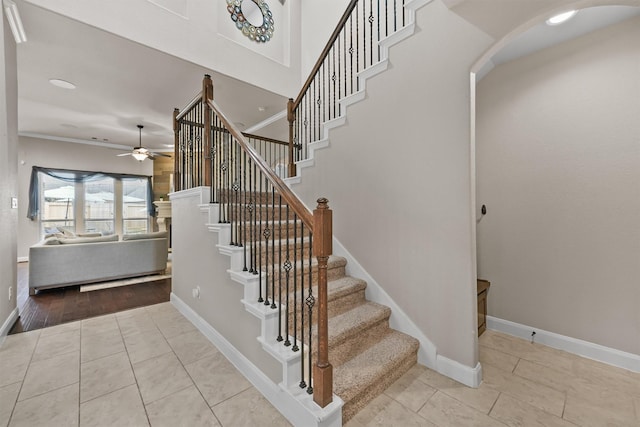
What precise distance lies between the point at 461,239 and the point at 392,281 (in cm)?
71

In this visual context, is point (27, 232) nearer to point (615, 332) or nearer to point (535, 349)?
point (535, 349)

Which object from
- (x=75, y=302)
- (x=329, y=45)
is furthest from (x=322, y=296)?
(x=75, y=302)

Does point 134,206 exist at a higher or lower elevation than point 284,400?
higher

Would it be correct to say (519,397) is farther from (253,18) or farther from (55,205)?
(55,205)

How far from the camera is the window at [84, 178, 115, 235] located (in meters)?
7.45

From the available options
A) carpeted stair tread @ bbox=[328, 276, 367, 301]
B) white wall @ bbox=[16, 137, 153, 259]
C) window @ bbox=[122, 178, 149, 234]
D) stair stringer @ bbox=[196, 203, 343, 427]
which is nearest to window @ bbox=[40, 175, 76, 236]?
white wall @ bbox=[16, 137, 153, 259]

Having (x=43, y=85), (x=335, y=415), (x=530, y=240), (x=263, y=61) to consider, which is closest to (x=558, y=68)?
(x=530, y=240)

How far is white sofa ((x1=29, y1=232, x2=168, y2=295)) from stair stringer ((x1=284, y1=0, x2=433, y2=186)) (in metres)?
3.40

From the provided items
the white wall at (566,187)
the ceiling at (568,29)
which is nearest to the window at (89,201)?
the white wall at (566,187)

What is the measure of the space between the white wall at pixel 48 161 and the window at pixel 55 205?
234mm

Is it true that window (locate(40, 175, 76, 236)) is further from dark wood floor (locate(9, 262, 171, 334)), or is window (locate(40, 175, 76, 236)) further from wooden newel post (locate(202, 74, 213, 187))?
wooden newel post (locate(202, 74, 213, 187))

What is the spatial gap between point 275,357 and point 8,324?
3.01 metres

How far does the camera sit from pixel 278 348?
1645 mm

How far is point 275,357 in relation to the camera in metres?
1.64
